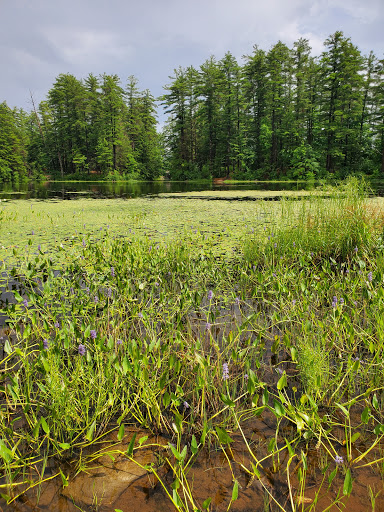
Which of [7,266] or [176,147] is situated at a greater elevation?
[176,147]

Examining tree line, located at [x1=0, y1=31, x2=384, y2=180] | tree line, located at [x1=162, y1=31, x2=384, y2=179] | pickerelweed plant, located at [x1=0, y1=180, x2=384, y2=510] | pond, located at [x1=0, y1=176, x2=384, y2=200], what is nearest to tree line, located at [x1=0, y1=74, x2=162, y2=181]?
tree line, located at [x1=0, y1=31, x2=384, y2=180]

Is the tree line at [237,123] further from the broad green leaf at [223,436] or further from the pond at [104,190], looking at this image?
the broad green leaf at [223,436]

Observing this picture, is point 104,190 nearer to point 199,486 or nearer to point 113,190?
point 113,190

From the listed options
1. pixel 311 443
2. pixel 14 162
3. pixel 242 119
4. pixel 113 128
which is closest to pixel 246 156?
pixel 242 119

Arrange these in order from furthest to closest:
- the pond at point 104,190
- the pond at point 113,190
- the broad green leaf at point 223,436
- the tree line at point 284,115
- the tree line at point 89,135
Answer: the tree line at point 89,135
the tree line at point 284,115
the pond at point 104,190
the pond at point 113,190
the broad green leaf at point 223,436

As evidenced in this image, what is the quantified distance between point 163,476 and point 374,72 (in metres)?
35.6

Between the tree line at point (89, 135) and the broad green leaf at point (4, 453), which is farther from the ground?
the tree line at point (89, 135)

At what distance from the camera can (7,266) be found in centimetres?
409

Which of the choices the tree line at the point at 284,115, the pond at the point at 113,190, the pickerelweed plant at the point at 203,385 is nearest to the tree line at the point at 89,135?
the tree line at the point at 284,115

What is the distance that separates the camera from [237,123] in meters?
34.2

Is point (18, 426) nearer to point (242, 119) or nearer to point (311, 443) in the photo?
point (311, 443)

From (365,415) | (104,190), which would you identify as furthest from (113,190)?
(365,415)

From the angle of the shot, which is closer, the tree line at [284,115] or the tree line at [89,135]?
the tree line at [284,115]

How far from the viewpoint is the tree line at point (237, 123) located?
27.5 meters
